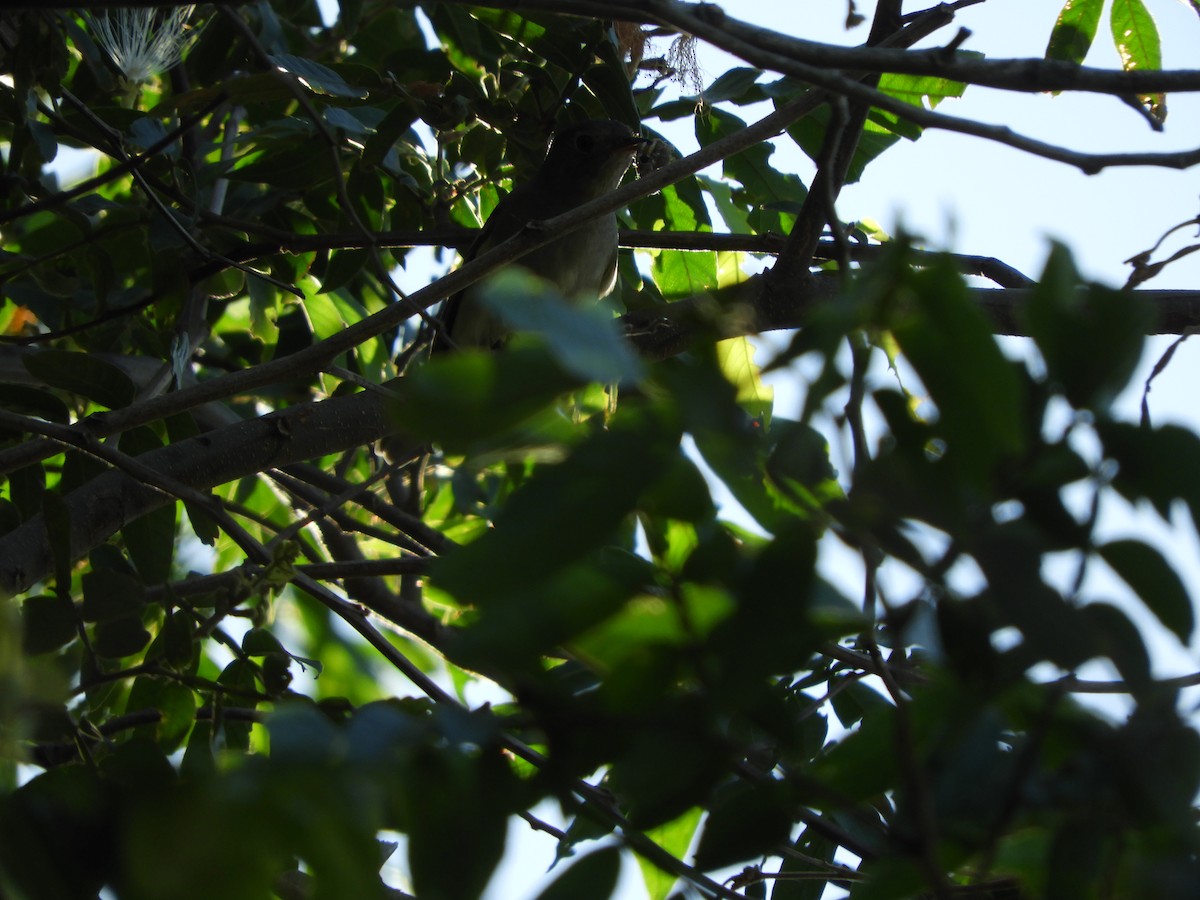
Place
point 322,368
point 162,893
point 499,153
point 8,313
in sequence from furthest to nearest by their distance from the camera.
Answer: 1. point 8,313
2. point 499,153
3. point 322,368
4. point 162,893

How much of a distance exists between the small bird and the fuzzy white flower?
1.17m

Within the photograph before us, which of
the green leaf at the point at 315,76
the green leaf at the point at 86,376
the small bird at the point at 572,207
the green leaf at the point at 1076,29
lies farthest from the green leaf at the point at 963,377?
the small bird at the point at 572,207

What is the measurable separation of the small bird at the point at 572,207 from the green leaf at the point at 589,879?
3.09 metres

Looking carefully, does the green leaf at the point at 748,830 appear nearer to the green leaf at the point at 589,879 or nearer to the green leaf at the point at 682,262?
the green leaf at the point at 589,879

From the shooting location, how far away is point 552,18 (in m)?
2.97

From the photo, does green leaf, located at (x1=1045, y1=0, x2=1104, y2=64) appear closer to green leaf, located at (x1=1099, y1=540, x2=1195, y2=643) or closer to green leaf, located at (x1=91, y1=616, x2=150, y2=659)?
green leaf, located at (x1=1099, y1=540, x2=1195, y2=643)

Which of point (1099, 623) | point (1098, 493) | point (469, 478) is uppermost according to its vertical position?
point (469, 478)

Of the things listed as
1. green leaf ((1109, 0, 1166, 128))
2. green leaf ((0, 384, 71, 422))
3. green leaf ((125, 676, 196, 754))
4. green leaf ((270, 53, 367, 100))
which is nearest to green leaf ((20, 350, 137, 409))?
green leaf ((0, 384, 71, 422))

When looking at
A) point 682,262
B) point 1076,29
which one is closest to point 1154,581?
point 1076,29

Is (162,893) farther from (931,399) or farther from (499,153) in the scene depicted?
(499,153)

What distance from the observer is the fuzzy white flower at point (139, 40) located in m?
2.91

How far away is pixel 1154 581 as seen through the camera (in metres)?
0.88

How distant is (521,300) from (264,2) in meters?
2.18

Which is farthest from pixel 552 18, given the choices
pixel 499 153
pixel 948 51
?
pixel 948 51
